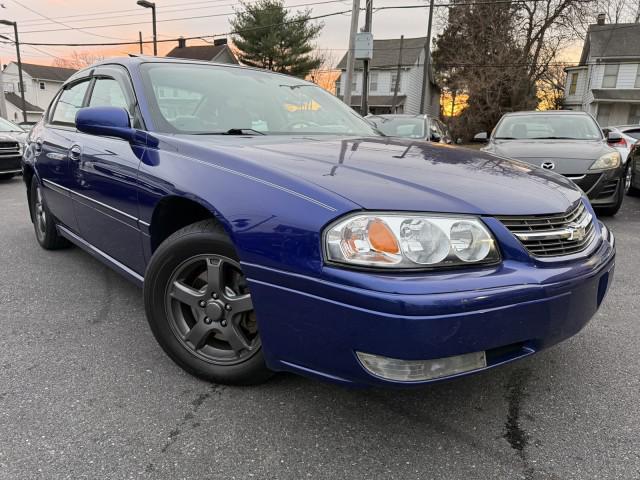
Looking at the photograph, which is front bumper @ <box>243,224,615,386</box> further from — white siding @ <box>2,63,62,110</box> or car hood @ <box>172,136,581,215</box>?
white siding @ <box>2,63,62,110</box>

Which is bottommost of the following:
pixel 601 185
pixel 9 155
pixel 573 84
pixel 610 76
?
pixel 9 155

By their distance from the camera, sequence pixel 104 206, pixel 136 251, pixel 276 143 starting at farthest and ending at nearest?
pixel 104 206
pixel 136 251
pixel 276 143

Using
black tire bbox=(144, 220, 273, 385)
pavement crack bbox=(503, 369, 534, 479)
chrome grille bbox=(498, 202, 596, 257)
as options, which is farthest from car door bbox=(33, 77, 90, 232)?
pavement crack bbox=(503, 369, 534, 479)

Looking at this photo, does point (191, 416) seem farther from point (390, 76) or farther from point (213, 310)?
point (390, 76)

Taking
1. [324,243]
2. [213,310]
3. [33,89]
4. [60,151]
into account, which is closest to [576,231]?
[324,243]

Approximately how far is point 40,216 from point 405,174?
12.6ft

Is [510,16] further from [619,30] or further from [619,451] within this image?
[619,451]

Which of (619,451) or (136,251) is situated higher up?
(136,251)

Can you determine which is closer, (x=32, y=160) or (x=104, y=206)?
(x=104, y=206)

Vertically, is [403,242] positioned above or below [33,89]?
below

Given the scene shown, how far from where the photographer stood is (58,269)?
12.9 ft

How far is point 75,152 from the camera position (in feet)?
10.3

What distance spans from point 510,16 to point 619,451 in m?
33.5

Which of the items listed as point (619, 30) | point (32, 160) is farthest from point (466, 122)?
point (32, 160)
